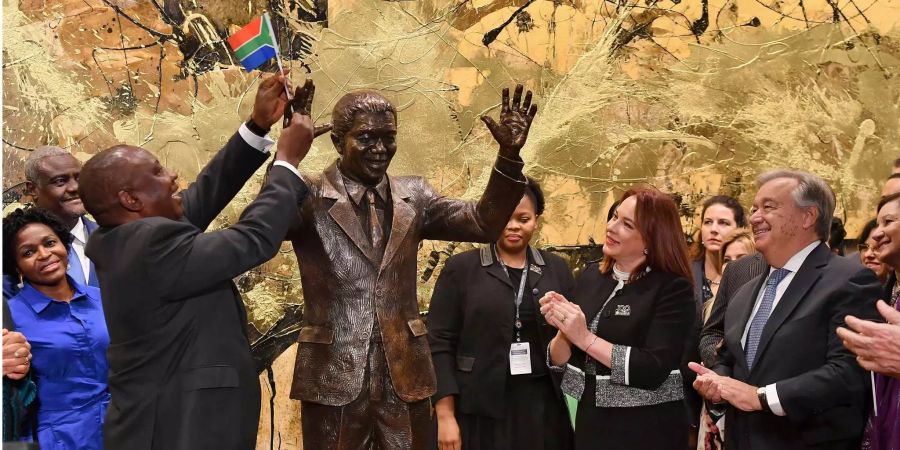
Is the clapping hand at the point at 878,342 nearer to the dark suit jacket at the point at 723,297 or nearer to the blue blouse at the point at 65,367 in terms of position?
the dark suit jacket at the point at 723,297

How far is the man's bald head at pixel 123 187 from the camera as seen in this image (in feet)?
9.16

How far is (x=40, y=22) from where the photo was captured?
18.1ft

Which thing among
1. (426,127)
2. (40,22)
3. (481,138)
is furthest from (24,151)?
(481,138)

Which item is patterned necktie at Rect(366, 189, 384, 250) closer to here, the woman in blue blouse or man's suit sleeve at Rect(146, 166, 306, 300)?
man's suit sleeve at Rect(146, 166, 306, 300)

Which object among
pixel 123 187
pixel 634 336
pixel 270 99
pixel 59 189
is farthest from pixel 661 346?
pixel 59 189

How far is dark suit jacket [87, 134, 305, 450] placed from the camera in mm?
2684

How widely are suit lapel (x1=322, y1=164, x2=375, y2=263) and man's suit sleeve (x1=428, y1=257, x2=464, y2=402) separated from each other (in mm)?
1356

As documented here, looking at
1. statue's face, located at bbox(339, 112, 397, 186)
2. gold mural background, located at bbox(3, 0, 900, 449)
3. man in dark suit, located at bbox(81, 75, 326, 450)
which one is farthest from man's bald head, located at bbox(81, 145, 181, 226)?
gold mural background, located at bbox(3, 0, 900, 449)

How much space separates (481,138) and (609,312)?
221 cm

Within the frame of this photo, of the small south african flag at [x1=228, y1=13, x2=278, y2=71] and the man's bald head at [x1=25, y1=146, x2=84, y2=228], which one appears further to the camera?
the man's bald head at [x1=25, y1=146, x2=84, y2=228]

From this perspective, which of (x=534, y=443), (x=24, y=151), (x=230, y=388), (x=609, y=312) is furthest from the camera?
(x=24, y=151)

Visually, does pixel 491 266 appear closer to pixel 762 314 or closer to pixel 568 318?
pixel 568 318

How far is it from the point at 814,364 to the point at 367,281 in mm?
1668

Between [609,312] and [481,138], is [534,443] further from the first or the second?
[481,138]
